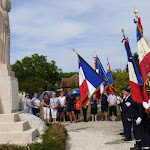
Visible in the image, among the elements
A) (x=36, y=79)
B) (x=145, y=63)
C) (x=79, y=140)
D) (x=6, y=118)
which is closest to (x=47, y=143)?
(x=6, y=118)

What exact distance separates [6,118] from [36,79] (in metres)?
37.8

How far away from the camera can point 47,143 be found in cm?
564

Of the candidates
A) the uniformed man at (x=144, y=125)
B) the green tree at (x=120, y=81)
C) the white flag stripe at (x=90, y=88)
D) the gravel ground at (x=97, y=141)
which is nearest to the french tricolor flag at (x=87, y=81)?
the white flag stripe at (x=90, y=88)

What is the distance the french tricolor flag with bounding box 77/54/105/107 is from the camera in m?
7.95

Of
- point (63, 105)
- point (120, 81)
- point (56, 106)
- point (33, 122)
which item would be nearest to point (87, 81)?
point (33, 122)

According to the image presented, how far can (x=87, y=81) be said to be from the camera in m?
8.16

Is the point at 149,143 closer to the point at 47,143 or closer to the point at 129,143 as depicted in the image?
the point at 129,143

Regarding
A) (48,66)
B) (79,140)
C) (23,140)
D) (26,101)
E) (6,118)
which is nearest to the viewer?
(23,140)

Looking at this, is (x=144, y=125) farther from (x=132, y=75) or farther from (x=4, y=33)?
(x=4, y=33)

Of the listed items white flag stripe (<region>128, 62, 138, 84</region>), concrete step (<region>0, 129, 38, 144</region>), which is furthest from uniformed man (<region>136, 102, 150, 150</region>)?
concrete step (<region>0, 129, 38, 144</region>)

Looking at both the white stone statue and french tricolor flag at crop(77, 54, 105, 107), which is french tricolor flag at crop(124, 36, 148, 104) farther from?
the white stone statue

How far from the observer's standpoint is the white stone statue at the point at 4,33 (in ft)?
25.8

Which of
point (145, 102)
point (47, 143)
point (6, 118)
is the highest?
point (145, 102)

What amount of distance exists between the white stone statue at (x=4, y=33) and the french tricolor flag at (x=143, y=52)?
15.6ft
